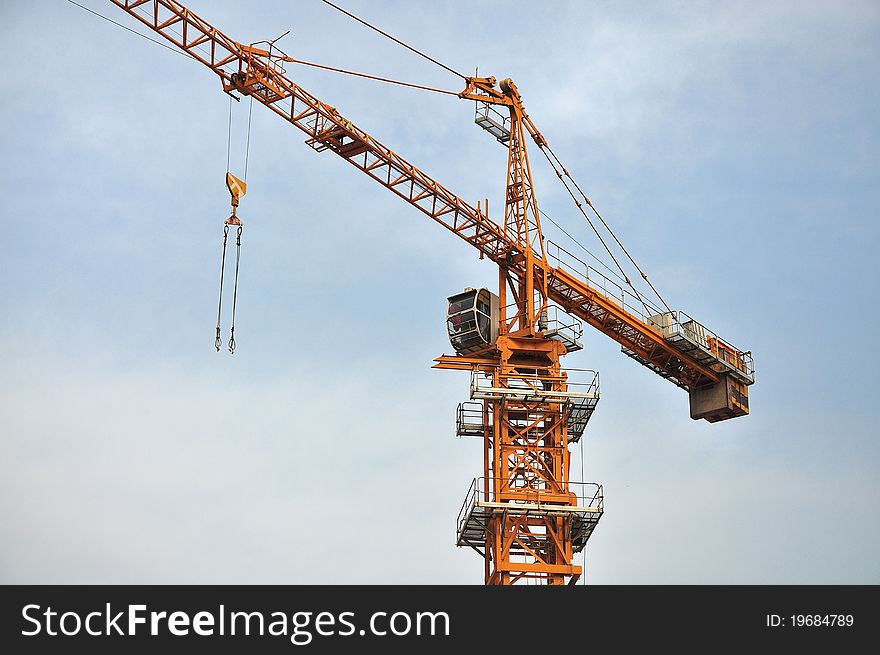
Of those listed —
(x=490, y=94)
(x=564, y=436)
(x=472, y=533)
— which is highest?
(x=490, y=94)

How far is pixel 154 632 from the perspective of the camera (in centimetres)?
3775

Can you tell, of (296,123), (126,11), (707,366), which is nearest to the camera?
(126,11)

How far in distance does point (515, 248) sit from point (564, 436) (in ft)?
29.5

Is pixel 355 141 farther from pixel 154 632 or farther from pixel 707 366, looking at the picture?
pixel 154 632

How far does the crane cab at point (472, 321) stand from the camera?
215ft

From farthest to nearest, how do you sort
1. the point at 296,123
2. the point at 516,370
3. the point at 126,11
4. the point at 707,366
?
the point at 707,366, the point at 516,370, the point at 296,123, the point at 126,11

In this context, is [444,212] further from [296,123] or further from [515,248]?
[296,123]

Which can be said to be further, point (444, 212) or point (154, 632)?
point (444, 212)

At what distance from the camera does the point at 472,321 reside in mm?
65562

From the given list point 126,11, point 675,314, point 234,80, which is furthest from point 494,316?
point 126,11

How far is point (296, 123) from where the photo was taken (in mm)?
61625

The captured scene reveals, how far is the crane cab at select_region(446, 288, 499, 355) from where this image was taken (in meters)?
65.6

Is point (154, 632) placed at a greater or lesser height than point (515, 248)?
lesser

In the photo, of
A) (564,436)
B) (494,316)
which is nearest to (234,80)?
(494,316)
